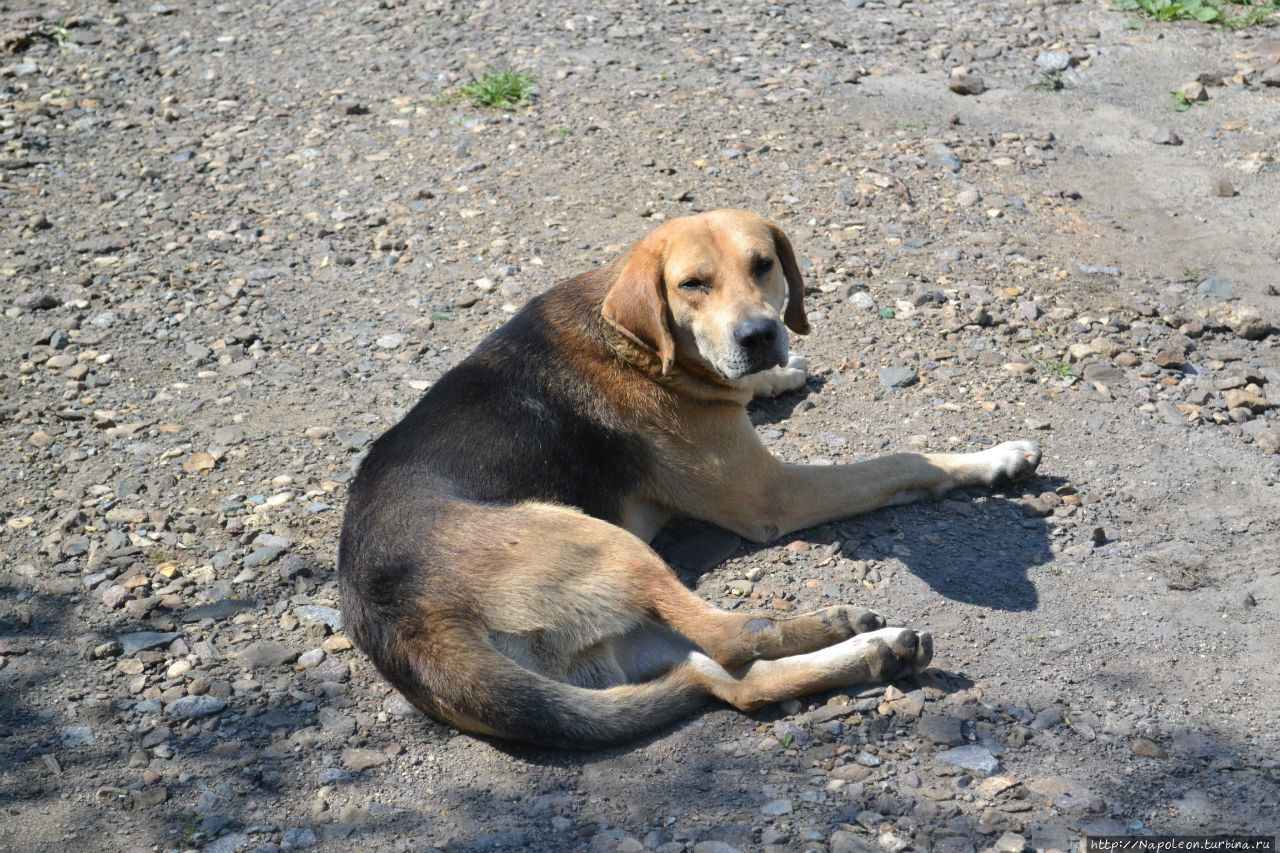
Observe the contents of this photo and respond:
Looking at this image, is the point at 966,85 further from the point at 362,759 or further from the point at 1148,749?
the point at 362,759

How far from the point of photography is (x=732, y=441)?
4781 mm

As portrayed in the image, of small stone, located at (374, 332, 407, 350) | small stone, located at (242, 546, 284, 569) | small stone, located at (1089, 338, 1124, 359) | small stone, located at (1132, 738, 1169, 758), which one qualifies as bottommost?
small stone, located at (242, 546, 284, 569)

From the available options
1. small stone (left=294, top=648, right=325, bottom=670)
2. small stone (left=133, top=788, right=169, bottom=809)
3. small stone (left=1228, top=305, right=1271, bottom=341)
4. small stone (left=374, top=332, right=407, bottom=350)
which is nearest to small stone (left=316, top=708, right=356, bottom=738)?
small stone (left=294, top=648, right=325, bottom=670)

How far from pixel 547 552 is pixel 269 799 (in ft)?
3.97

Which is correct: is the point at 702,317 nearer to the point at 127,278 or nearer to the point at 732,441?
the point at 732,441

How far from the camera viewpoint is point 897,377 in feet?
19.0

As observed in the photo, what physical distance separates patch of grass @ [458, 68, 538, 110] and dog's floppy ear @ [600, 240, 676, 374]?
4.35 m

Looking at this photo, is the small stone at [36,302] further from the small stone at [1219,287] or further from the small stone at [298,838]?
the small stone at [1219,287]

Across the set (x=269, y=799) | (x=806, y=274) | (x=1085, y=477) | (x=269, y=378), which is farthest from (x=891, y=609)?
(x=269, y=378)

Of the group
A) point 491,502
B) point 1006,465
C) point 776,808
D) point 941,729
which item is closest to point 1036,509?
point 1006,465

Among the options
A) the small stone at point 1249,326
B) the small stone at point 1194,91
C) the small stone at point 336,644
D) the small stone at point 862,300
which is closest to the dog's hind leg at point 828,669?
the small stone at point 336,644

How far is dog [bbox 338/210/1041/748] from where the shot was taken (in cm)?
375

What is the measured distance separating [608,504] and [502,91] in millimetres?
5023

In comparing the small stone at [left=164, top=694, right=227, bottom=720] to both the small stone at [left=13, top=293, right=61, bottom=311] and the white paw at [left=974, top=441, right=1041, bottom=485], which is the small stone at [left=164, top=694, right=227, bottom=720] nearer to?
the white paw at [left=974, top=441, right=1041, bottom=485]
